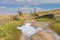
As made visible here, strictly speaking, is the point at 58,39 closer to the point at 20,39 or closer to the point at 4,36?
the point at 20,39

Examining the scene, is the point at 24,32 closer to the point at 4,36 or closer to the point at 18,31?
the point at 18,31

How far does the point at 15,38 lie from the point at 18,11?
46909 mm

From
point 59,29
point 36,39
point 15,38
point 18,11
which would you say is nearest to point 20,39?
point 15,38

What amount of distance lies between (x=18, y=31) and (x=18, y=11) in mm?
42688

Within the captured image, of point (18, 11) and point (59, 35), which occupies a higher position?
point (59, 35)

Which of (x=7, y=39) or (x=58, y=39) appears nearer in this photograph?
(x=58, y=39)

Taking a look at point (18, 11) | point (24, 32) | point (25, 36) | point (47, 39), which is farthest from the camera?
point (18, 11)

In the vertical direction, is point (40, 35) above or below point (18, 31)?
above

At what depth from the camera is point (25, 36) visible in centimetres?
2636

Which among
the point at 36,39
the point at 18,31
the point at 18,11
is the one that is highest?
the point at 36,39

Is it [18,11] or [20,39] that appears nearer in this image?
[20,39]

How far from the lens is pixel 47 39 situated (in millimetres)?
22438

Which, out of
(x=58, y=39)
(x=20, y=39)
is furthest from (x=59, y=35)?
(x=20, y=39)

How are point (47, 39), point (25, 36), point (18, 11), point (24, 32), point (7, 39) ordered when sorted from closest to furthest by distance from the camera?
point (47, 39)
point (7, 39)
point (25, 36)
point (24, 32)
point (18, 11)
